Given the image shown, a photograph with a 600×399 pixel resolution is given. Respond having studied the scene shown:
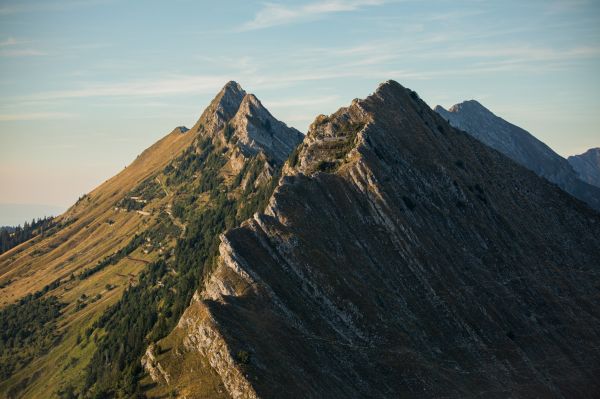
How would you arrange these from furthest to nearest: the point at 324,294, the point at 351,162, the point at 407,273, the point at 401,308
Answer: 1. the point at 351,162
2. the point at 407,273
3. the point at 401,308
4. the point at 324,294

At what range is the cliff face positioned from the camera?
121188mm

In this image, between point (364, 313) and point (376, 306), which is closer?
point (364, 313)

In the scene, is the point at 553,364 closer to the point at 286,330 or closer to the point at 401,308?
the point at 401,308

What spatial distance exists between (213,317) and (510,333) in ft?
293

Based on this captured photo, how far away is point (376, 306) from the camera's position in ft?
490

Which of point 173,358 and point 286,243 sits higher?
point 286,243

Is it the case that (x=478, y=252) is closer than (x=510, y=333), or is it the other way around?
(x=510, y=333)

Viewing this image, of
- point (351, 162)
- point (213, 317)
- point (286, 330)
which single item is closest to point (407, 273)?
point (351, 162)

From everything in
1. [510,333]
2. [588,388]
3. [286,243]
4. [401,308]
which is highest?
[286,243]

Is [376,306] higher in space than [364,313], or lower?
higher

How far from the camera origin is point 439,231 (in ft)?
623

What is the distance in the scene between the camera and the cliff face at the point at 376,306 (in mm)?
121188

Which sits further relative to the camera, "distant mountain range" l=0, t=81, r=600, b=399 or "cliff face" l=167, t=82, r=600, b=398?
"cliff face" l=167, t=82, r=600, b=398

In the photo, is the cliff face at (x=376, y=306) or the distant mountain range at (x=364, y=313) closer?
the distant mountain range at (x=364, y=313)
